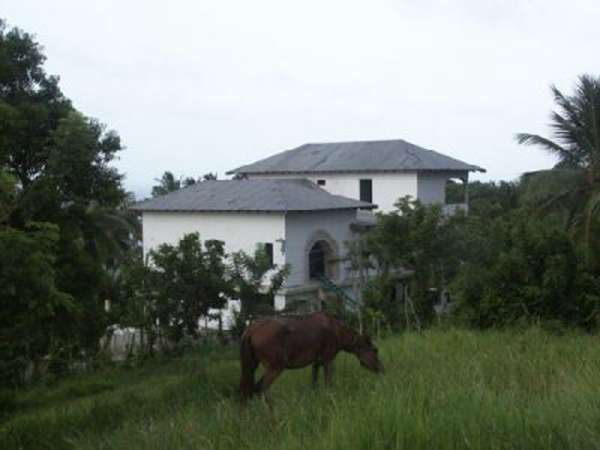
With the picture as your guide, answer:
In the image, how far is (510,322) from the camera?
16328 mm

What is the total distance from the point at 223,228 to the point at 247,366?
26.7m

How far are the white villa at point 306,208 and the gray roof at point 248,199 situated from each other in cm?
4

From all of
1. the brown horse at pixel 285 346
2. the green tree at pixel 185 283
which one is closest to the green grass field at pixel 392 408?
the brown horse at pixel 285 346

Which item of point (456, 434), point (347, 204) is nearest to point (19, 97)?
point (456, 434)

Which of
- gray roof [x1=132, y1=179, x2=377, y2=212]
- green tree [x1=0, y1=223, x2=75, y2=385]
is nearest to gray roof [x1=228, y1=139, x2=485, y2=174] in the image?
gray roof [x1=132, y1=179, x2=377, y2=212]

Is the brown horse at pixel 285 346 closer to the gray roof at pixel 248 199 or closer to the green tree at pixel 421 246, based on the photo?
the green tree at pixel 421 246

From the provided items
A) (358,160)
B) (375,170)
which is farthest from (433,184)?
(358,160)

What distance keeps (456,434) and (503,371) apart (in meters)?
3.80

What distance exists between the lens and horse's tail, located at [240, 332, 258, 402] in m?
9.22

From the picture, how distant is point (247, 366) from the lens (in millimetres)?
9320

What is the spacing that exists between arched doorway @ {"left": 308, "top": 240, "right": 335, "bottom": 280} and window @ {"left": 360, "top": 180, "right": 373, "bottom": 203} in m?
8.06

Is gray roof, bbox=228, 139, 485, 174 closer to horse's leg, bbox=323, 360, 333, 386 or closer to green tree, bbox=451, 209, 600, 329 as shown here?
green tree, bbox=451, 209, 600, 329

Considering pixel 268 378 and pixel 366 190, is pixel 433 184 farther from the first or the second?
pixel 268 378

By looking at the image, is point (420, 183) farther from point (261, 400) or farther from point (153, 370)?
point (261, 400)
